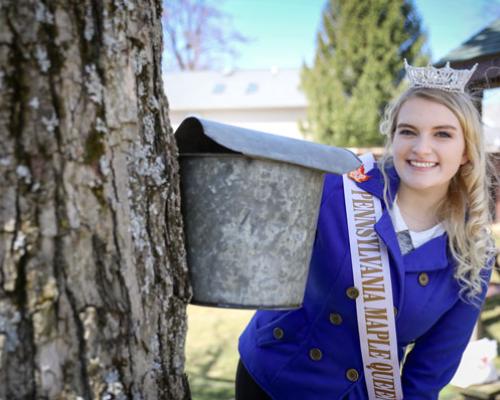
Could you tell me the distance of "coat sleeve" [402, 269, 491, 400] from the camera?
204 cm

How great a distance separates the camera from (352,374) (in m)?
2.03

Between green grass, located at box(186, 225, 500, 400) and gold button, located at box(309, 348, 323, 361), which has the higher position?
gold button, located at box(309, 348, 323, 361)

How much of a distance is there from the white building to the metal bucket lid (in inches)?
988

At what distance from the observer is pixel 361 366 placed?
80.0 inches

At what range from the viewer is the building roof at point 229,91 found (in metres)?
27.5

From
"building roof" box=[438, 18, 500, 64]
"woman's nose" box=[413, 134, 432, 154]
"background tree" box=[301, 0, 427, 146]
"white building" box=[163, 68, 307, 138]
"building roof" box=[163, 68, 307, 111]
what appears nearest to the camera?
"woman's nose" box=[413, 134, 432, 154]

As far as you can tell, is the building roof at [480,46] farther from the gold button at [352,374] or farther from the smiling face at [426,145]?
the gold button at [352,374]

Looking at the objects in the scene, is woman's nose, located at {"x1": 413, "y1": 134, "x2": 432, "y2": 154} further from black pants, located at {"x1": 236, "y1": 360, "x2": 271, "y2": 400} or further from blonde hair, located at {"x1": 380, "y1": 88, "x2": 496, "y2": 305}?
black pants, located at {"x1": 236, "y1": 360, "x2": 271, "y2": 400}

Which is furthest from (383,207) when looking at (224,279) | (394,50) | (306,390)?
(394,50)

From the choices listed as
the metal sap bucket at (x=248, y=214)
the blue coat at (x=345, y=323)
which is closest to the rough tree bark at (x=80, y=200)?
the metal sap bucket at (x=248, y=214)

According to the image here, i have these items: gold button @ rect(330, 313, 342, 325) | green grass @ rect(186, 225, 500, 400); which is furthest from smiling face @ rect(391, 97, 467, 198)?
green grass @ rect(186, 225, 500, 400)

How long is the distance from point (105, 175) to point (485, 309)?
6202 mm

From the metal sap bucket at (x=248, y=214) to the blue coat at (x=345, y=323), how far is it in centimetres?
68

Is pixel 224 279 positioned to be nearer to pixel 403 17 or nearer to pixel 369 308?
pixel 369 308
